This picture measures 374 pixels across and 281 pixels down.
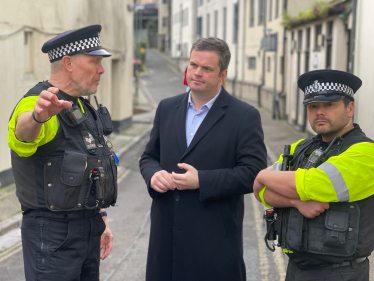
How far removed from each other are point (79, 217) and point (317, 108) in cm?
A: 162

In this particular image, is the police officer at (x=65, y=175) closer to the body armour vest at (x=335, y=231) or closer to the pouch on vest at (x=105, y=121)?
the pouch on vest at (x=105, y=121)

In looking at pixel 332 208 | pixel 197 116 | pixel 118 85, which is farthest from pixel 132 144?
pixel 332 208

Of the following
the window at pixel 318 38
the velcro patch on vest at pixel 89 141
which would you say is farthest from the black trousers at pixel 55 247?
the window at pixel 318 38

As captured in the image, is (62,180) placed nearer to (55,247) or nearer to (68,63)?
(55,247)

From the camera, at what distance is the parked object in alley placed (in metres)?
3.30

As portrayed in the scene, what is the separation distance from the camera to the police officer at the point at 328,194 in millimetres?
2646

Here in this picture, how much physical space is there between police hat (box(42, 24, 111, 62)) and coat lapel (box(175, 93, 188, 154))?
68 centimetres

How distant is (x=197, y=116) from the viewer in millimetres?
3502

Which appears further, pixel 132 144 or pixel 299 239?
pixel 132 144

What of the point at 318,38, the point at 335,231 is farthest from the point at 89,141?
the point at 318,38

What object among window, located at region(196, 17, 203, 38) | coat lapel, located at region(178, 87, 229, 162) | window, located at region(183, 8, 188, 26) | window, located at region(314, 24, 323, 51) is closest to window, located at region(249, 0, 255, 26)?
window, located at region(314, 24, 323, 51)

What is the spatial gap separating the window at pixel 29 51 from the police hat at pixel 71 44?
7406 mm

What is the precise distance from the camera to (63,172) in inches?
119

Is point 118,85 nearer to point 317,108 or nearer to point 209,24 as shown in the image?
point 317,108
